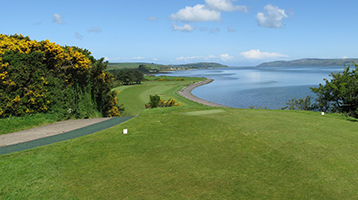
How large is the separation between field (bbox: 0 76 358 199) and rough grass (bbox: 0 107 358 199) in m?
0.02

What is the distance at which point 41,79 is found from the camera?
13.8 meters

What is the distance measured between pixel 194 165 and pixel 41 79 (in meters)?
11.9

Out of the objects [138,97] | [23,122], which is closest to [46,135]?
[23,122]

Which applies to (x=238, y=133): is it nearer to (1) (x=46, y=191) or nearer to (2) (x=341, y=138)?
(2) (x=341, y=138)

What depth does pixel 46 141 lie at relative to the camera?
1040 centimetres

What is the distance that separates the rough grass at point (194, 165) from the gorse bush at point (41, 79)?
6176 millimetres

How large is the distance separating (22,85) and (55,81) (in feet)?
6.20

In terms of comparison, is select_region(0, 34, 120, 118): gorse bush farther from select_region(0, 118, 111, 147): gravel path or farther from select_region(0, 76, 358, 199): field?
select_region(0, 76, 358, 199): field

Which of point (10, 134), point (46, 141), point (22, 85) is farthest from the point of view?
point (22, 85)

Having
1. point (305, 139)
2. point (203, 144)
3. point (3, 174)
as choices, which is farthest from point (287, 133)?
point (3, 174)

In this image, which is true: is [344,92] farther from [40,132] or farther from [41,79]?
[41,79]

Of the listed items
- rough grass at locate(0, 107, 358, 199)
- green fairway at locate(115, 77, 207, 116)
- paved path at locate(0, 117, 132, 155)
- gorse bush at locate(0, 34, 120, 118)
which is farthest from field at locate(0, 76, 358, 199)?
green fairway at locate(115, 77, 207, 116)

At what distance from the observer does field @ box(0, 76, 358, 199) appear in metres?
5.43

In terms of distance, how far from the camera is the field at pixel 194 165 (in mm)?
5426
